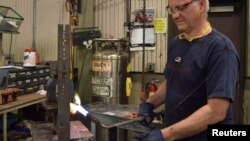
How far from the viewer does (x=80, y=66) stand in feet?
12.7

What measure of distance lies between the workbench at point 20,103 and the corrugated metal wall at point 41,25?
3.20 feet

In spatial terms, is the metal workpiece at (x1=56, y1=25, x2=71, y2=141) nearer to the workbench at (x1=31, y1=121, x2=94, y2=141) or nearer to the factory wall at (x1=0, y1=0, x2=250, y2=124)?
the workbench at (x1=31, y1=121, x2=94, y2=141)

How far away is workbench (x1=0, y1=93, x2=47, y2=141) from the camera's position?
104 inches

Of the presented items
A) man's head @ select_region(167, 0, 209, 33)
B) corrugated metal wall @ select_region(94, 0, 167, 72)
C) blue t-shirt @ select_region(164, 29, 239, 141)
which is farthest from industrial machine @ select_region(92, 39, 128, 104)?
man's head @ select_region(167, 0, 209, 33)

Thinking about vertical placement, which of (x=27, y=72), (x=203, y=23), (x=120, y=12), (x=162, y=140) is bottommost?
(x=162, y=140)

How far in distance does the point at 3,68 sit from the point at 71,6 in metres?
1.12

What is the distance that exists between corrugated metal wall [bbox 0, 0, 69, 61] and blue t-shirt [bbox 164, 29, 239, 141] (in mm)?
2591

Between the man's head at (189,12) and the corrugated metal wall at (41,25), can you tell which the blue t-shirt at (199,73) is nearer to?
the man's head at (189,12)

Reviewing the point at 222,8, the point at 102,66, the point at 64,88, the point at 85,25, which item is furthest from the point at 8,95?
the point at 222,8

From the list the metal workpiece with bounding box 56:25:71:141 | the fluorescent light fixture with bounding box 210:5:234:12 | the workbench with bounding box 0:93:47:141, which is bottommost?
the workbench with bounding box 0:93:47:141

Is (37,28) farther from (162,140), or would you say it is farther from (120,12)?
(162,140)

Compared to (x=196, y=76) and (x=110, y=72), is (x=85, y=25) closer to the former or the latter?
(x=110, y=72)

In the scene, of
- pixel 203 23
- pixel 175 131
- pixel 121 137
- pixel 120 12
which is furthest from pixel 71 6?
pixel 175 131

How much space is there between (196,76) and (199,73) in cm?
2
